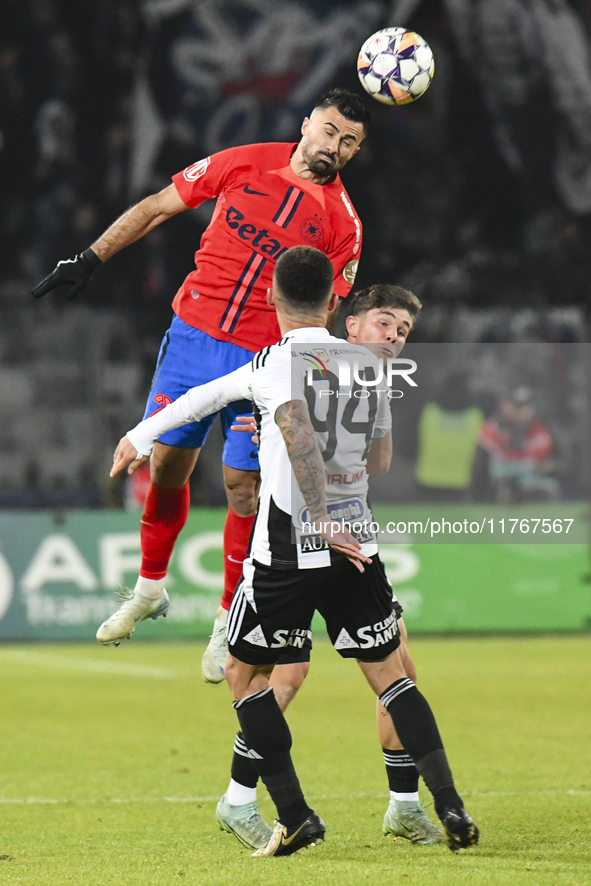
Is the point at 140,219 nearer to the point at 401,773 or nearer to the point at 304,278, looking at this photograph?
the point at 304,278

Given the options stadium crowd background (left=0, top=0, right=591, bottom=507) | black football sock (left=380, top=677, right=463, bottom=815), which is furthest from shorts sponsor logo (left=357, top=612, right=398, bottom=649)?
stadium crowd background (left=0, top=0, right=591, bottom=507)

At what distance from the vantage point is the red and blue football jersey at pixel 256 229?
17.3 feet

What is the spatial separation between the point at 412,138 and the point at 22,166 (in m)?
5.82

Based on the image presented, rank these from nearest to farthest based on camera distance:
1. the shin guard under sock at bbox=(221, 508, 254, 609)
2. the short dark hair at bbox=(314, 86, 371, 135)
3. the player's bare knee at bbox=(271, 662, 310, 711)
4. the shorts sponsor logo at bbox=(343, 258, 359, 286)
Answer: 1. the short dark hair at bbox=(314, 86, 371, 135)
2. the player's bare knee at bbox=(271, 662, 310, 711)
3. the shorts sponsor logo at bbox=(343, 258, 359, 286)
4. the shin guard under sock at bbox=(221, 508, 254, 609)

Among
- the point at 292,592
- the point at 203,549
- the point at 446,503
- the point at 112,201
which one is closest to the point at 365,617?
the point at 292,592

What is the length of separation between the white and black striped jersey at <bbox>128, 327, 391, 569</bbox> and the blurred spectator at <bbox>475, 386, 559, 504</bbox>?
33.3 ft

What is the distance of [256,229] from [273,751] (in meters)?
2.34

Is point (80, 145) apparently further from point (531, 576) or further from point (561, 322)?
point (531, 576)

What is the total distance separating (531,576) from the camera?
11.9m

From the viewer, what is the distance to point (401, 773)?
4934mm

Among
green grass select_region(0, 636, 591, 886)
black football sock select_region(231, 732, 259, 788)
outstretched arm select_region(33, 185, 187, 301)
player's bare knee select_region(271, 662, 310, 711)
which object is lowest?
green grass select_region(0, 636, 591, 886)

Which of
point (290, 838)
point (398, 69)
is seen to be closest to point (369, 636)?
point (290, 838)

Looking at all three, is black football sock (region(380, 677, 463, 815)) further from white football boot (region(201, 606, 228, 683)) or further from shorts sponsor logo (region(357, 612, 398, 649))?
white football boot (region(201, 606, 228, 683))

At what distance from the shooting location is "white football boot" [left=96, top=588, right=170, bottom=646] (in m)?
5.57
